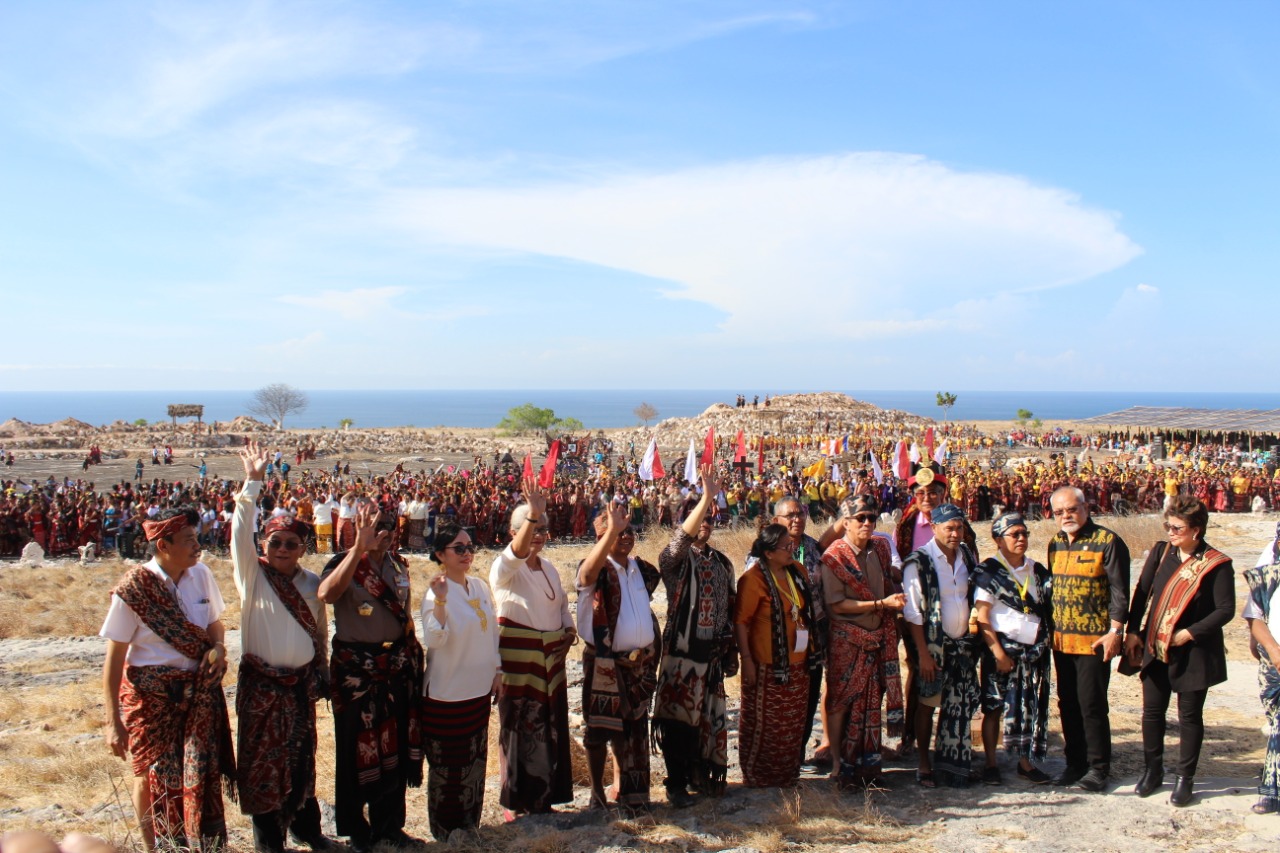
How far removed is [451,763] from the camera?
4133 millimetres

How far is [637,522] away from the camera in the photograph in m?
19.9

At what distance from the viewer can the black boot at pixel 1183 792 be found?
13.8ft

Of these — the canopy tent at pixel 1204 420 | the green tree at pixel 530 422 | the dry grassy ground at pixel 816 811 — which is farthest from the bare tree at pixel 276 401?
the dry grassy ground at pixel 816 811

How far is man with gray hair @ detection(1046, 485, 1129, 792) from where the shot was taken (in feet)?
14.8

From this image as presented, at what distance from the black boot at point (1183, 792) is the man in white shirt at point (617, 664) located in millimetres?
2679

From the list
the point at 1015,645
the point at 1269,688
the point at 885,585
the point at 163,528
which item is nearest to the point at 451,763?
the point at 163,528

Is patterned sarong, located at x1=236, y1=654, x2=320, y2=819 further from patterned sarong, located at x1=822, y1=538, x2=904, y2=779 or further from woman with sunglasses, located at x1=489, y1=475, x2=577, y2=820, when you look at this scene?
patterned sarong, located at x1=822, y1=538, x2=904, y2=779

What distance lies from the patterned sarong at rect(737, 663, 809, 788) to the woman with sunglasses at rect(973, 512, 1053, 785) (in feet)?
3.52

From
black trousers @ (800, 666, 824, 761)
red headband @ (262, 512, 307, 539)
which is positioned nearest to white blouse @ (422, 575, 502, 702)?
red headband @ (262, 512, 307, 539)

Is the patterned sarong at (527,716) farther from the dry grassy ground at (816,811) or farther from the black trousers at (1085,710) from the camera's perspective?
the black trousers at (1085,710)

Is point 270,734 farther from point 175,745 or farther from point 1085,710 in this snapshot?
point 1085,710

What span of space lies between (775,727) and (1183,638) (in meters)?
2.14

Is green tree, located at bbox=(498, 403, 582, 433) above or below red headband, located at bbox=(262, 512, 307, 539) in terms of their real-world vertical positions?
above

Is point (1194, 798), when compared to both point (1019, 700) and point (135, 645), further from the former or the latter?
point (135, 645)
